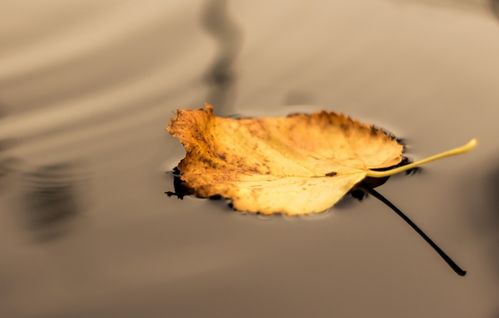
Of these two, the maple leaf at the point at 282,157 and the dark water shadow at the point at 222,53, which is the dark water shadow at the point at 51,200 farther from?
the dark water shadow at the point at 222,53

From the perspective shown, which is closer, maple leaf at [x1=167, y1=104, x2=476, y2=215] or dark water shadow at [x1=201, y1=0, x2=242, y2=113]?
maple leaf at [x1=167, y1=104, x2=476, y2=215]

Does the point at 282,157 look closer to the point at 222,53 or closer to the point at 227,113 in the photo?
the point at 227,113

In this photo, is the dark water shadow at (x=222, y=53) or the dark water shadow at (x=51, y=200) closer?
the dark water shadow at (x=51, y=200)

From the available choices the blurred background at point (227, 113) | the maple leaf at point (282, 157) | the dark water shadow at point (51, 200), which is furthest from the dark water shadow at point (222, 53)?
the dark water shadow at point (51, 200)

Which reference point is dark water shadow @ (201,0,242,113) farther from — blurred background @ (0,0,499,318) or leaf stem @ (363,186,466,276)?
leaf stem @ (363,186,466,276)

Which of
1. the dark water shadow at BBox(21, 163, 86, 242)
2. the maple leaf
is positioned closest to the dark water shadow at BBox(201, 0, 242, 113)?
the maple leaf

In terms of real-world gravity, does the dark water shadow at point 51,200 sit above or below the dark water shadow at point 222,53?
below

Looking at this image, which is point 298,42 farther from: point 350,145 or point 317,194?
point 317,194

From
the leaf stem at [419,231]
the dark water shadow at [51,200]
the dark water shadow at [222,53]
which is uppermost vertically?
the dark water shadow at [222,53]
